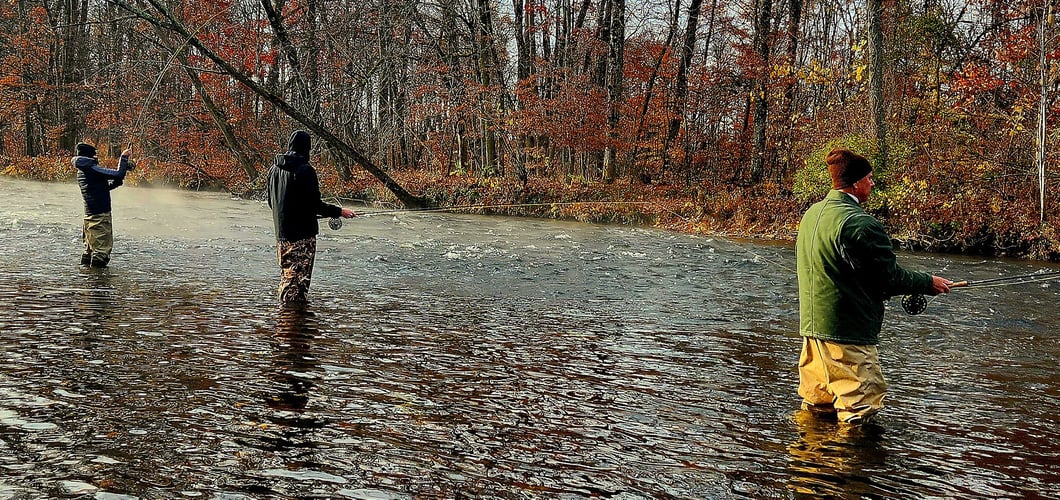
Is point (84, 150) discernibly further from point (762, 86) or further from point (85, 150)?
point (762, 86)

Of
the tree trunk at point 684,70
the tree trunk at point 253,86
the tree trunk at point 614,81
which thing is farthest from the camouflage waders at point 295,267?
the tree trunk at point 684,70

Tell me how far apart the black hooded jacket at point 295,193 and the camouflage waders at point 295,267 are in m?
0.09

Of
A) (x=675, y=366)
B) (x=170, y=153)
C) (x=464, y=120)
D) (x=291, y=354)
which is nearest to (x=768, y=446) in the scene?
(x=675, y=366)

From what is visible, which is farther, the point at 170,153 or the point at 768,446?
the point at 170,153

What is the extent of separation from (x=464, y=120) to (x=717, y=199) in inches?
383

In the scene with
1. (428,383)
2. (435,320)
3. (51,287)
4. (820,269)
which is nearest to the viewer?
(820,269)

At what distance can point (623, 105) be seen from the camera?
2712cm

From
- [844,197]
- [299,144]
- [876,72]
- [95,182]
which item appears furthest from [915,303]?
[876,72]

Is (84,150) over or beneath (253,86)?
beneath

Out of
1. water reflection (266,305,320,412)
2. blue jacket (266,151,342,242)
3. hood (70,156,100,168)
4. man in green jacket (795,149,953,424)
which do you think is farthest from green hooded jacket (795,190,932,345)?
hood (70,156,100,168)

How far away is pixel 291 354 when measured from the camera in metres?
6.82

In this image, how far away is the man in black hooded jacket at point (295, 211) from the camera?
8.95 m

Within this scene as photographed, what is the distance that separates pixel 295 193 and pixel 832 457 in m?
6.26

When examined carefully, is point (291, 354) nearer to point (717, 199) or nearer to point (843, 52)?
point (717, 199)
